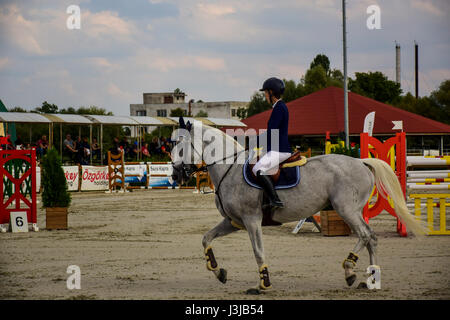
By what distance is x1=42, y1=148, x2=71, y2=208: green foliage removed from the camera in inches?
563

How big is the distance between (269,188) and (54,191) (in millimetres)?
8225

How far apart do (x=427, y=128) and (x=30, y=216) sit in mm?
40344

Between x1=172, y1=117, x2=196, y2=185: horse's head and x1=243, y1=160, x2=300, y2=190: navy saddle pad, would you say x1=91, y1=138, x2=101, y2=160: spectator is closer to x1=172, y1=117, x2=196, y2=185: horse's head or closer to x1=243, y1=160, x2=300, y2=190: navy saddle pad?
x1=172, y1=117, x2=196, y2=185: horse's head

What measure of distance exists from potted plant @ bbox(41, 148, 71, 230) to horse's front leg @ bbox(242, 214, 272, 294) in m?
7.80

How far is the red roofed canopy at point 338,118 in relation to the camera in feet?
162

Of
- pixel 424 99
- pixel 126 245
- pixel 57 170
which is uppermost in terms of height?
pixel 424 99

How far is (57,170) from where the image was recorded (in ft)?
46.8

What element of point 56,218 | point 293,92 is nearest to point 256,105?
point 293,92

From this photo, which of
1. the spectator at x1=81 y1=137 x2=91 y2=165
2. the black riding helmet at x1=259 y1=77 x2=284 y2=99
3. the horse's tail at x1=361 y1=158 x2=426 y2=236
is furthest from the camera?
the spectator at x1=81 y1=137 x2=91 y2=165

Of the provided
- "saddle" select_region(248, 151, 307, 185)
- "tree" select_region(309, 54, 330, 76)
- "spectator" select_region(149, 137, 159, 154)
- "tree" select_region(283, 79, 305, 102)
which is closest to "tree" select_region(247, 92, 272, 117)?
"tree" select_region(283, 79, 305, 102)

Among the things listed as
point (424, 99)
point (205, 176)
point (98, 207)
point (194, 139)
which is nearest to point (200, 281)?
point (194, 139)

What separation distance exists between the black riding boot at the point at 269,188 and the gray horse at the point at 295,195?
0.12 metres

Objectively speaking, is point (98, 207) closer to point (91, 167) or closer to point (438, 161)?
point (91, 167)

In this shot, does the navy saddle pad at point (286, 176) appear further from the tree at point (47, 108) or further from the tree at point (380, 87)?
the tree at point (380, 87)
